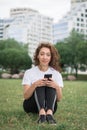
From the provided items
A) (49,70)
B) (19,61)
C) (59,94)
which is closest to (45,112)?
(59,94)

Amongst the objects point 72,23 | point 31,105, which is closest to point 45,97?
point 31,105

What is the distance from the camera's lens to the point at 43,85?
6953 mm

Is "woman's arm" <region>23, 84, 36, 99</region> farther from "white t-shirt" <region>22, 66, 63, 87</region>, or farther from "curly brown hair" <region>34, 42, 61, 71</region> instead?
"curly brown hair" <region>34, 42, 61, 71</region>

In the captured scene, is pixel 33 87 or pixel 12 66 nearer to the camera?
pixel 33 87

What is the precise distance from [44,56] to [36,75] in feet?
1.28

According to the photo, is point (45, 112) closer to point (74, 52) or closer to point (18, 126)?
point (18, 126)

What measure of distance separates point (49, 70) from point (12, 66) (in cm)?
5831

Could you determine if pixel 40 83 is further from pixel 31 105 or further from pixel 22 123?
pixel 22 123

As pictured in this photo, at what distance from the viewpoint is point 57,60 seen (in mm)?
7539

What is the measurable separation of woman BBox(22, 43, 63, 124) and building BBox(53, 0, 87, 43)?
140786mm

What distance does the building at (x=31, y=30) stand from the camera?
159 meters

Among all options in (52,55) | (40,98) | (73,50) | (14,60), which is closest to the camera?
(40,98)

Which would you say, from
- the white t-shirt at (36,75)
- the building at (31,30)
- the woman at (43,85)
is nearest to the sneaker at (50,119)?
the woman at (43,85)

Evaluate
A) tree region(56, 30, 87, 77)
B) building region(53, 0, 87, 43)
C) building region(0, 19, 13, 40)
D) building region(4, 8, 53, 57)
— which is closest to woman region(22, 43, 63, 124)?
tree region(56, 30, 87, 77)
